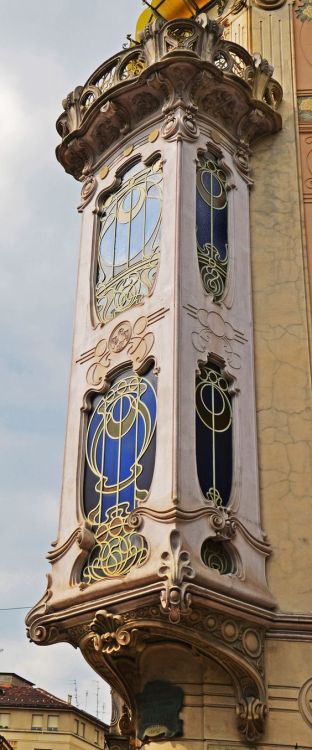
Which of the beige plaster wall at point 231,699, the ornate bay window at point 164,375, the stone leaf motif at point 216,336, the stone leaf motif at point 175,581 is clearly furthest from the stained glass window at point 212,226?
the beige plaster wall at point 231,699

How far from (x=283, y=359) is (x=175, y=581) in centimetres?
452

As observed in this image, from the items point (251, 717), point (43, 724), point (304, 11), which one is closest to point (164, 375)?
point (251, 717)

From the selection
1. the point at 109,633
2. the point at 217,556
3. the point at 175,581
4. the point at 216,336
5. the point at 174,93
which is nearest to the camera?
the point at 175,581

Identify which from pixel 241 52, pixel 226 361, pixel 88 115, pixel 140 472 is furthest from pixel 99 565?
pixel 241 52

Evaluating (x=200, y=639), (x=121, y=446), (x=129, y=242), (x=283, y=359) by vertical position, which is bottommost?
(x=200, y=639)

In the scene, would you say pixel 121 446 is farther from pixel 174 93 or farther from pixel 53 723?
pixel 53 723

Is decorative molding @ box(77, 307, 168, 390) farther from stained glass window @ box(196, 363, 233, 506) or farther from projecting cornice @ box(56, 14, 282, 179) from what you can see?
projecting cornice @ box(56, 14, 282, 179)

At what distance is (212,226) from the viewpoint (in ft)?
50.8

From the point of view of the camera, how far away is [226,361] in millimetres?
14383

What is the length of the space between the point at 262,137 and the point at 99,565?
7.66 meters

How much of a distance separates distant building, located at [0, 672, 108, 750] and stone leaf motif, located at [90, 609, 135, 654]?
1274 inches

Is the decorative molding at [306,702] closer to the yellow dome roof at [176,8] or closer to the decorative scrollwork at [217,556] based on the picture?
the decorative scrollwork at [217,556]

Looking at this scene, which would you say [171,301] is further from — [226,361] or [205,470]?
[205,470]

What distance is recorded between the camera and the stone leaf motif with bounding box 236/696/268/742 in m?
12.3
